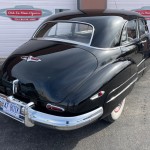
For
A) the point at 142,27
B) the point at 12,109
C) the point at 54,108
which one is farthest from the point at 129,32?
the point at 12,109

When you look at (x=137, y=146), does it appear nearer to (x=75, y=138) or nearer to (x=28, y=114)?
(x=75, y=138)

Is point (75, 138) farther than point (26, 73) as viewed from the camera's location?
Yes

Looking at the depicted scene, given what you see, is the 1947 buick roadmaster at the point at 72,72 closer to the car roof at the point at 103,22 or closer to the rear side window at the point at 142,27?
the car roof at the point at 103,22

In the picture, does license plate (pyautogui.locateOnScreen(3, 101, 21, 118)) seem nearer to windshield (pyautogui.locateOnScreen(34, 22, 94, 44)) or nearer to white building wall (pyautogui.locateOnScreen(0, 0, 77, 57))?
windshield (pyautogui.locateOnScreen(34, 22, 94, 44))

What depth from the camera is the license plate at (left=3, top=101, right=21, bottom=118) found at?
9.80 feet

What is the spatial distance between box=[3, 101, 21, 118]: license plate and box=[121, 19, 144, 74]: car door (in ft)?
5.61

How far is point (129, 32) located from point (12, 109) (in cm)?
230

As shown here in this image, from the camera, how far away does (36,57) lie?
3279 millimetres

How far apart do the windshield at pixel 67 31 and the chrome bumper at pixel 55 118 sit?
1.16 meters

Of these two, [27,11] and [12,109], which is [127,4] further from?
[12,109]

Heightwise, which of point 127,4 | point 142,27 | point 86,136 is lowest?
point 86,136

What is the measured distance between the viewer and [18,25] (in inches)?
305

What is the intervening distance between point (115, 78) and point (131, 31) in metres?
1.40

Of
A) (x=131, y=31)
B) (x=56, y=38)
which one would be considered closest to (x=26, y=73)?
(x=56, y=38)
